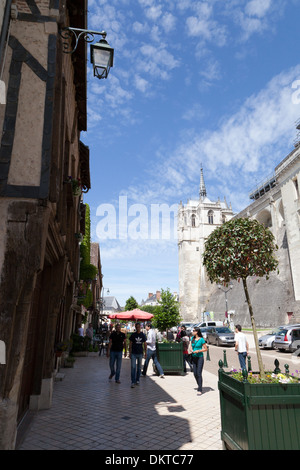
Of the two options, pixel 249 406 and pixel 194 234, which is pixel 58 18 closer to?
pixel 249 406

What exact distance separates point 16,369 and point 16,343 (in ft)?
1.02

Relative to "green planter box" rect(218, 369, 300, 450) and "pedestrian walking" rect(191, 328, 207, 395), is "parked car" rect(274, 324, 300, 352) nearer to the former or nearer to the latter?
"pedestrian walking" rect(191, 328, 207, 395)

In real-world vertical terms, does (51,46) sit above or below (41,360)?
above

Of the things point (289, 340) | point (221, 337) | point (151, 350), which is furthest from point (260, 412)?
point (221, 337)

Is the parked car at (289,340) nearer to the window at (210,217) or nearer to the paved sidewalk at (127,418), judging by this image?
the paved sidewalk at (127,418)

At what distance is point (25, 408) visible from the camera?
583 centimetres

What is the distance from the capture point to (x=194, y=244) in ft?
277

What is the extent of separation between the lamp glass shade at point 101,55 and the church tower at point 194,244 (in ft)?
229

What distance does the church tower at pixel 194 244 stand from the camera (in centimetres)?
7669

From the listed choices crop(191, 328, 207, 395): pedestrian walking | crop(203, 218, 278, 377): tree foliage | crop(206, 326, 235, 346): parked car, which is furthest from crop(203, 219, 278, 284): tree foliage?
crop(206, 326, 235, 346): parked car

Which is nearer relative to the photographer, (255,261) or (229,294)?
(255,261)

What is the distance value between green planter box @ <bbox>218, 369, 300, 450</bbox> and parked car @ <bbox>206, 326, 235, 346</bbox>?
1961cm

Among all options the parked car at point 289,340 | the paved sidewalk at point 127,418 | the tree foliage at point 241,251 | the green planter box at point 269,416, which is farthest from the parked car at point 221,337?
the green planter box at point 269,416
